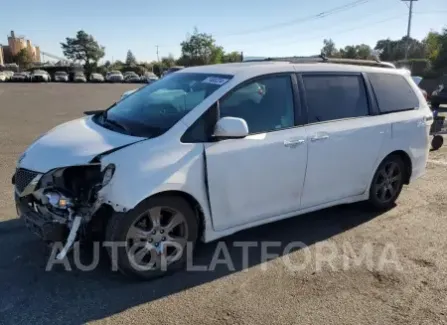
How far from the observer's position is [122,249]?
3.24 m

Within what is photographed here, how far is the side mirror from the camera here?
3389 millimetres

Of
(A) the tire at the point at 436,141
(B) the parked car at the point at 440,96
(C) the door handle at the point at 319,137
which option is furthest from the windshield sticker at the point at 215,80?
(B) the parked car at the point at 440,96

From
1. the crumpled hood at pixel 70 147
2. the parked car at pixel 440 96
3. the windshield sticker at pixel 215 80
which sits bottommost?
the parked car at pixel 440 96

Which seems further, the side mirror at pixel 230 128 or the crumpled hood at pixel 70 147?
the side mirror at pixel 230 128

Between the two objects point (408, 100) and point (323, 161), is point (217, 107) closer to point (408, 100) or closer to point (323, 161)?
point (323, 161)

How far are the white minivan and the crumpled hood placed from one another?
1cm

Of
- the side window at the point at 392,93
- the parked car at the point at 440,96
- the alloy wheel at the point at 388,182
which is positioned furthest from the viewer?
the parked car at the point at 440,96

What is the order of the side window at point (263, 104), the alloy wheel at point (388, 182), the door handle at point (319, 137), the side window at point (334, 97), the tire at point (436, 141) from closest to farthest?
the side window at point (263, 104) → the door handle at point (319, 137) → the side window at point (334, 97) → the alloy wheel at point (388, 182) → the tire at point (436, 141)

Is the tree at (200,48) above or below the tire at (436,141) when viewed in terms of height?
above

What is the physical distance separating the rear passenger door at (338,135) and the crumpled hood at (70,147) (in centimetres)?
181

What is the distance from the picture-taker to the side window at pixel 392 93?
15.8 feet

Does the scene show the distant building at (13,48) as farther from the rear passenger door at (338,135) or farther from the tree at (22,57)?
the rear passenger door at (338,135)

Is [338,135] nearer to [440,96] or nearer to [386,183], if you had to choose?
[386,183]

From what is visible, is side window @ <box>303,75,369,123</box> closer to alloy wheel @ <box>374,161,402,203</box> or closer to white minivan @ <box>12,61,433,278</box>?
white minivan @ <box>12,61,433,278</box>
